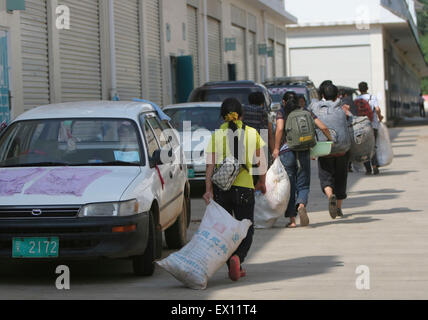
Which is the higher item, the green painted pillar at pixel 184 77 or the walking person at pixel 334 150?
the green painted pillar at pixel 184 77

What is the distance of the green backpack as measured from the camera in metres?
12.0

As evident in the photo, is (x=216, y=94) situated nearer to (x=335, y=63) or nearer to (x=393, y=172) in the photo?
(x=393, y=172)

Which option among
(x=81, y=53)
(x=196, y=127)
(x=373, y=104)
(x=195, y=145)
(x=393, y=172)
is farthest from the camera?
(x=393, y=172)

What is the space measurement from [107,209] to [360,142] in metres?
6.55

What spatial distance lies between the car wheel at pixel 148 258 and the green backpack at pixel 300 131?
3935 mm

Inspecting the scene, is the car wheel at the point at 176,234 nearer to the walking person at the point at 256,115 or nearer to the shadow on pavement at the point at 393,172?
the walking person at the point at 256,115

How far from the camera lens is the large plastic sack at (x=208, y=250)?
25.7ft

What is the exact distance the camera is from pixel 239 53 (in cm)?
3644

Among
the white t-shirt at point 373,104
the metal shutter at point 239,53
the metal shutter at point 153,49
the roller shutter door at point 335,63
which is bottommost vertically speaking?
the white t-shirt at point 373,104

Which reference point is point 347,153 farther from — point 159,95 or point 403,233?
point 159,95

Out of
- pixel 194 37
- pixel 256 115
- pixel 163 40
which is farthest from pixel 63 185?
pixel 194 37

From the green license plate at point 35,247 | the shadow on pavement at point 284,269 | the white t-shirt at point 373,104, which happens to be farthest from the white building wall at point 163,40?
the green license plate at point 35,247

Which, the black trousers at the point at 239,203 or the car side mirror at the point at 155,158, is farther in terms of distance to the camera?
the car side mirror at the point at 155,158
